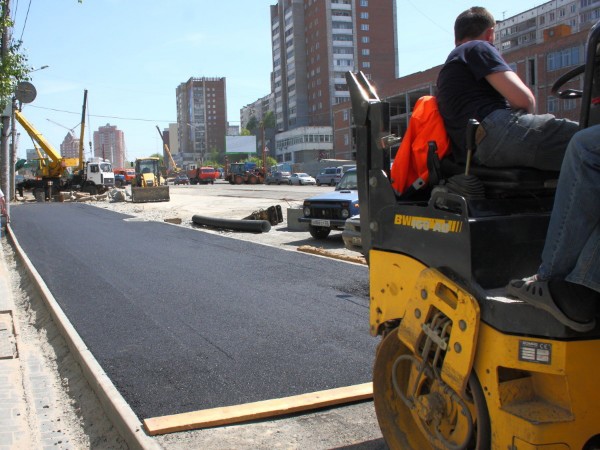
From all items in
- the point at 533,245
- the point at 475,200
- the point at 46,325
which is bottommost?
the point at 46,325

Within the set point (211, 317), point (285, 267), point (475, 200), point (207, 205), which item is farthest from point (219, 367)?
point (207, 205)

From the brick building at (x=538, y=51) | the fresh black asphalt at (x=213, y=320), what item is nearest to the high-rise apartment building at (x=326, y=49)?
the brick building at (x=538, y=51)

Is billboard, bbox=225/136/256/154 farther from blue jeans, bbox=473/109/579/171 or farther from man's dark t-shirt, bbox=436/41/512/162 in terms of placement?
blue jeans, bbox=473/109/579/171

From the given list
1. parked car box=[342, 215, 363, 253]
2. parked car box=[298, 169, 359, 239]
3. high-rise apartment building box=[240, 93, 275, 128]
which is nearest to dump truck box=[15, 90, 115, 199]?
parked car box=[298, 169, 359, 239]

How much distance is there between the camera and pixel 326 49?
126062 millimetres

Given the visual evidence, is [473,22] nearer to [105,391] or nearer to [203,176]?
[105,391]

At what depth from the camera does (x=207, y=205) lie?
Answer: 1252 inches

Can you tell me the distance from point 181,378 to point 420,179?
2884 millimetres

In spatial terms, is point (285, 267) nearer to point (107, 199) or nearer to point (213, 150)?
point (107, 199)

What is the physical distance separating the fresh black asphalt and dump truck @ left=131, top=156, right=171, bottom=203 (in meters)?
23.2

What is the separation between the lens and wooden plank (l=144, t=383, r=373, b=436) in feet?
13.2

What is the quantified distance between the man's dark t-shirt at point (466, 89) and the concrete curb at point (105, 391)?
99.8 inches

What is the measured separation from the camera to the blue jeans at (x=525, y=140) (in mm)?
2668

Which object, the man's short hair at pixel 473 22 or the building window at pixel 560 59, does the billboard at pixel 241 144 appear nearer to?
the building window at pixel 560 59
